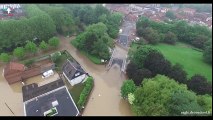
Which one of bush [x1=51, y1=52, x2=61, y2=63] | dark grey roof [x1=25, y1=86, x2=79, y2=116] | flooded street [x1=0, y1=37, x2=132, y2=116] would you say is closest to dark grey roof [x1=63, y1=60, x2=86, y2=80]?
flooded street [x1=0, y1=37, x2=132, y2=116]

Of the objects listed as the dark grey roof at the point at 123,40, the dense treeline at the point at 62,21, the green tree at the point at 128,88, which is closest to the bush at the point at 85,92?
the green tree at the point at 128,88

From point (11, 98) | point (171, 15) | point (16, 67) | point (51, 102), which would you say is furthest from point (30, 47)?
point (171, 15)

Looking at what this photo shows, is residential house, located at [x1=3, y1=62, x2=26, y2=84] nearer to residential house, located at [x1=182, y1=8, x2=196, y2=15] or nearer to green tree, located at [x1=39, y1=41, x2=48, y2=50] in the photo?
green tree, located at [x1=39, y1=41, x2=48, y2=50]

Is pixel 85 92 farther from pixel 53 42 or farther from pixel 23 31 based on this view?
pixel 23 31

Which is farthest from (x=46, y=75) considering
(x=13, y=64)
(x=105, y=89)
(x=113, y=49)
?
(x=113, y=49)

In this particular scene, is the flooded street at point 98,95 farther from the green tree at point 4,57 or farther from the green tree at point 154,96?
the green tree at point 154,96

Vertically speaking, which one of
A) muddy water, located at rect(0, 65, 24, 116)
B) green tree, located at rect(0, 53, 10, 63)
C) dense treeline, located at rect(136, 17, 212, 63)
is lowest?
muddy water, located at rect(0, 65, 24, 116)
